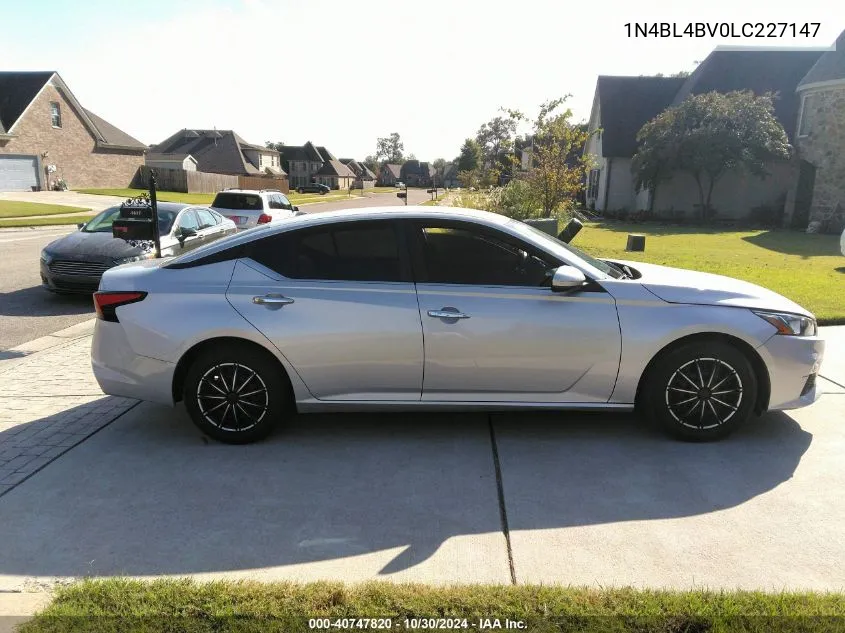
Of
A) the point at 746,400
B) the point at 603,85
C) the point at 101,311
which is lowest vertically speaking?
the point at 746,400

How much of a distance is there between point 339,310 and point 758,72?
35.0 meters

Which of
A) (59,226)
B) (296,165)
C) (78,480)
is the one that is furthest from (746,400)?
(296,165)

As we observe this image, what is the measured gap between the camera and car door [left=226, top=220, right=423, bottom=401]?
4277mm

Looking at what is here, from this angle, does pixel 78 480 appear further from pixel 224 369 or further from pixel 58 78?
pixel 58 78

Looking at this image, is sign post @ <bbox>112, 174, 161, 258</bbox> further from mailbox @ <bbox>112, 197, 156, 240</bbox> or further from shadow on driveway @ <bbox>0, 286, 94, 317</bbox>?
shadow on driveway @ <bbox>0, 286, 94, 317</bbox>

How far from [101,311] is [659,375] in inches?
154

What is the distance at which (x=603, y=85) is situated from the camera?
35.8m

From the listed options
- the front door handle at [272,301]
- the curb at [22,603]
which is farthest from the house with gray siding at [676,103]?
the curb at [22,603]

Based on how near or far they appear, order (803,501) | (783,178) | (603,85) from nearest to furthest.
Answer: (803,501) → (783,178) → (603,85)

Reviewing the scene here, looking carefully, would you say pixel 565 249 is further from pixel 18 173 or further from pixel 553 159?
pixel 18 173

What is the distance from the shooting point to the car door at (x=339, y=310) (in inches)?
168

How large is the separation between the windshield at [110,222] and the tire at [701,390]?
28.6 ft

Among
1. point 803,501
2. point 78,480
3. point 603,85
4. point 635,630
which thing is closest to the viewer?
point 635,630

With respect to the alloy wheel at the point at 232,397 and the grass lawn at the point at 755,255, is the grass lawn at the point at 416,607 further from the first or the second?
the grass lawn at the point at 755,255
